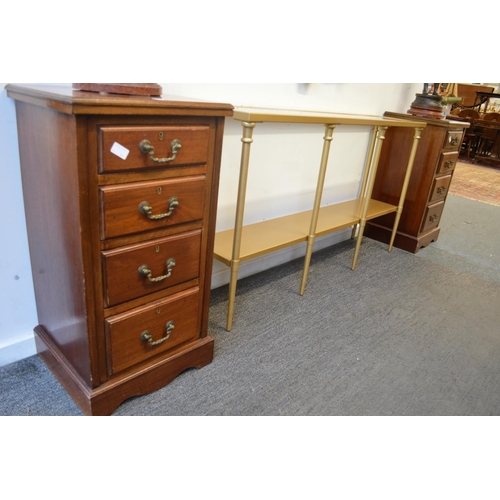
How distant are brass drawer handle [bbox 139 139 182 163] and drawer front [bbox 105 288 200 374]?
44cm

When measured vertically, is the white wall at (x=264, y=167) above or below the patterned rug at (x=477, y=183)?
above

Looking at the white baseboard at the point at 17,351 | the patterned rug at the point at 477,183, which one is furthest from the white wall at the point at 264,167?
the patterned rug at the point at 477,183

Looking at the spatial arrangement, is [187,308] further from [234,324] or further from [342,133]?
[342,133]

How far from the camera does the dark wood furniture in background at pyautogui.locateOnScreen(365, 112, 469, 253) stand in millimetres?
2611

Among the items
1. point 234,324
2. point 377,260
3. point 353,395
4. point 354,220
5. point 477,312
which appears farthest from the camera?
point 377,260

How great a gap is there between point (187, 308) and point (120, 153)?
1.88 ft

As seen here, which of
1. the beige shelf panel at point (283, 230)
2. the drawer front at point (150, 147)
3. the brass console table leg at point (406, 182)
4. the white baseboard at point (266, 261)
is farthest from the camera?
the brass console table leg at point (406, 182)

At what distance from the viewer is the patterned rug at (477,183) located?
458 centimetres

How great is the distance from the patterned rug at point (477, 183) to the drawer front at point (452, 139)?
195cm

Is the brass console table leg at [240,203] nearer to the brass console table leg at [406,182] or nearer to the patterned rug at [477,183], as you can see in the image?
the brass console table leg at [406,182]

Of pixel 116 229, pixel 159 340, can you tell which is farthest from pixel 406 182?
pixel 116 229

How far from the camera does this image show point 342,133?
249 centimetres
